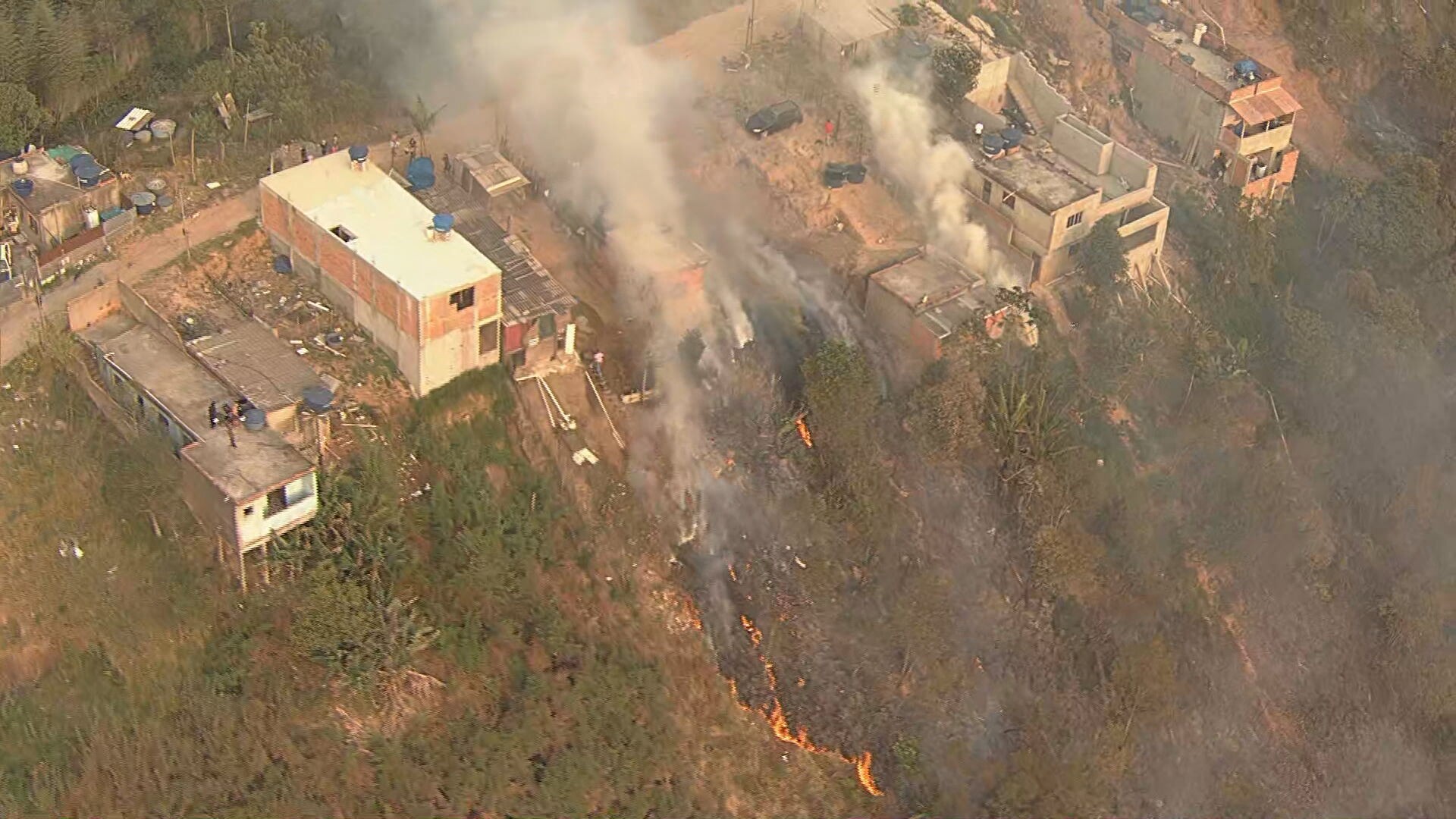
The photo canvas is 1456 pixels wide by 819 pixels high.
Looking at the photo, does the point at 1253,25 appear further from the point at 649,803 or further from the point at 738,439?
the point at 649,803

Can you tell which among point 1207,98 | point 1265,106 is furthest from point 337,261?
point 1265,106

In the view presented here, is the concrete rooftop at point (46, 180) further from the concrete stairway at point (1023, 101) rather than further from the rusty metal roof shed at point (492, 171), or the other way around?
the concrete stairway at point (1023, 101)

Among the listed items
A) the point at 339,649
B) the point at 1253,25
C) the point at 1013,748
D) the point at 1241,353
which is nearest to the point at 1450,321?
the point at 1241,353

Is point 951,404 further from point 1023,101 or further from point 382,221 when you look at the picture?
point 382,221

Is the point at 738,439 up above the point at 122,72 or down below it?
below

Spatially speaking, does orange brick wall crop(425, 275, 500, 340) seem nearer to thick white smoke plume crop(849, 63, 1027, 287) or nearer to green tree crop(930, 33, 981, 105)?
thick white smoke plume crop(849, 63, 1027, 287)

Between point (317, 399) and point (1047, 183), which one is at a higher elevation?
point (317, 399)
